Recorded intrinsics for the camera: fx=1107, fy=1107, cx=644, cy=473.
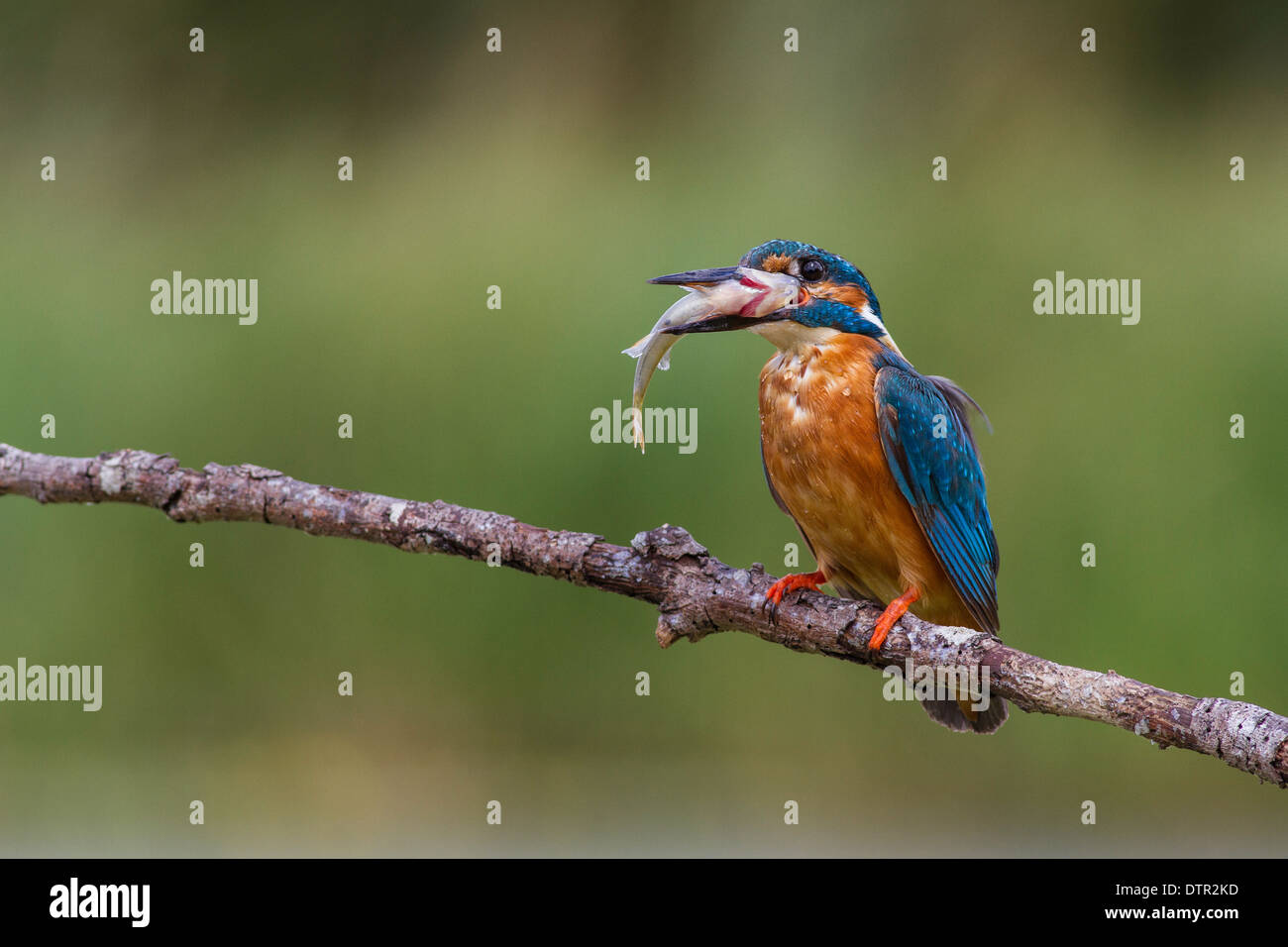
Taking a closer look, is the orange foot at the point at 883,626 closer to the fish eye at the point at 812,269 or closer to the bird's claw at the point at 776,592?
the bird's claw at the point at 776,592

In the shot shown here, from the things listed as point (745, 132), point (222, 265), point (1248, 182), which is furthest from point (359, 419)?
point (1248, 182)

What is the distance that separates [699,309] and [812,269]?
32 cm

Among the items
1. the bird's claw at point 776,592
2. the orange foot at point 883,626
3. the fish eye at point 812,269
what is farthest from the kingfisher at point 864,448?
the orange foot at point 883,626

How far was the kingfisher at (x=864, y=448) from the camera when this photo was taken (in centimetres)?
201

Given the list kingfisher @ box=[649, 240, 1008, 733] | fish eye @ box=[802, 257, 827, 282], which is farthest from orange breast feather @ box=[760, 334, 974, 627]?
fish eye @ box=[802, 257, 827, 282]

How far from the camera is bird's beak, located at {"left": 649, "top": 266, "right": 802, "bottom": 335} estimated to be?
1.84 metres

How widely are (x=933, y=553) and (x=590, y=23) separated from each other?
3.37m

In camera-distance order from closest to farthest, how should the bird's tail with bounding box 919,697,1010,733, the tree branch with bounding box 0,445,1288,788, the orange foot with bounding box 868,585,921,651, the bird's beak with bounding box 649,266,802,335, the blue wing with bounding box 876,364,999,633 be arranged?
the tree branch with bounding box 0,445,1288,788
the orange foot with bounding box 868,585,921,651
the bird's beak with bounding box 649,266,802,335
the blue wing with bounding box 876,364,999,633
the bird's tail with bounding box 919,697,1010,733

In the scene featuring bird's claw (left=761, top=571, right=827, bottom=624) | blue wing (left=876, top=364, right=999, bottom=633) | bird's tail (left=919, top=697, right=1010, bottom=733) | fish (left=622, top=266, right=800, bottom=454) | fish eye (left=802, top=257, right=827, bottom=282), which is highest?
fish eye (left=802, top=257, right=827, bottom=282)

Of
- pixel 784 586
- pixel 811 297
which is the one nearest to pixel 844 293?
pixel 811 297

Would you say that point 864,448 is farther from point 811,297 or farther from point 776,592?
point 776,592

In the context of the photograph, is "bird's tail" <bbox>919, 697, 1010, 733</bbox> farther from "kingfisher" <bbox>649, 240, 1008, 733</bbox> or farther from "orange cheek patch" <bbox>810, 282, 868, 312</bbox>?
"orange cheek patch" <bbox>810, 282, 868, 312</bbox>

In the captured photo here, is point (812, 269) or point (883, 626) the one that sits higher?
point (812, 269)

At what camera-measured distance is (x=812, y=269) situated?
6.76 feet
